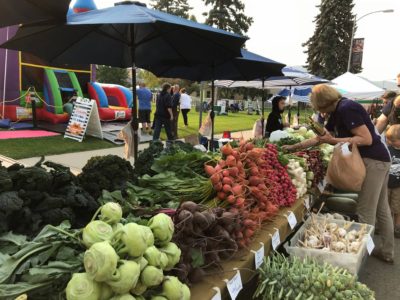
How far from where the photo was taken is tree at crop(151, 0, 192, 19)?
153 ft

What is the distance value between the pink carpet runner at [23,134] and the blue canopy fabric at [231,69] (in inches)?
224

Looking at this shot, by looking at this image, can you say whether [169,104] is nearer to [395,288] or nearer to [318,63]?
[395,288]

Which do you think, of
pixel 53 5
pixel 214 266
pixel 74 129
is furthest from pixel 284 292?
pixel 74 129

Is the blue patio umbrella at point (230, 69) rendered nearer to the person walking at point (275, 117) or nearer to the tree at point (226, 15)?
the person walking at point (275, 117)

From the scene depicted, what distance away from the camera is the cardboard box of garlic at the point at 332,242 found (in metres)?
2.97

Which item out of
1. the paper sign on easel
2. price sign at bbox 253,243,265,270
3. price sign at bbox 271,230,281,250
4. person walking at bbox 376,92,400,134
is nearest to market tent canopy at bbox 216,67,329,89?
person walking at bbox 376,92,400,134

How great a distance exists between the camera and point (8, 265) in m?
1.44

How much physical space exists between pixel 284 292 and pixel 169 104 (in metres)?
8.28

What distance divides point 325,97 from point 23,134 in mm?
9615

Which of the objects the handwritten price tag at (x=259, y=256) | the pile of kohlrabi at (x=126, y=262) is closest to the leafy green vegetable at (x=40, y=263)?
the pile of kohlrabi at (x=126, y=262)

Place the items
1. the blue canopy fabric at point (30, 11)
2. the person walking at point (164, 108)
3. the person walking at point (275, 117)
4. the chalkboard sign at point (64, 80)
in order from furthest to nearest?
1. the chalkboard sign at point (64, 80)
2. the person walking at point (164, 108)
3. the person walking at point (275, 117)
4. the blue canopy fabric at point (30, 11)

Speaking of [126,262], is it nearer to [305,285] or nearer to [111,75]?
[305,285]

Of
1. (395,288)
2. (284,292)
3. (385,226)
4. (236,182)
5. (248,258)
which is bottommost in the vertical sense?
(395,288)

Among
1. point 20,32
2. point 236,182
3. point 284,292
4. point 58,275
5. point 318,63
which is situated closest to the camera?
point 58,275
